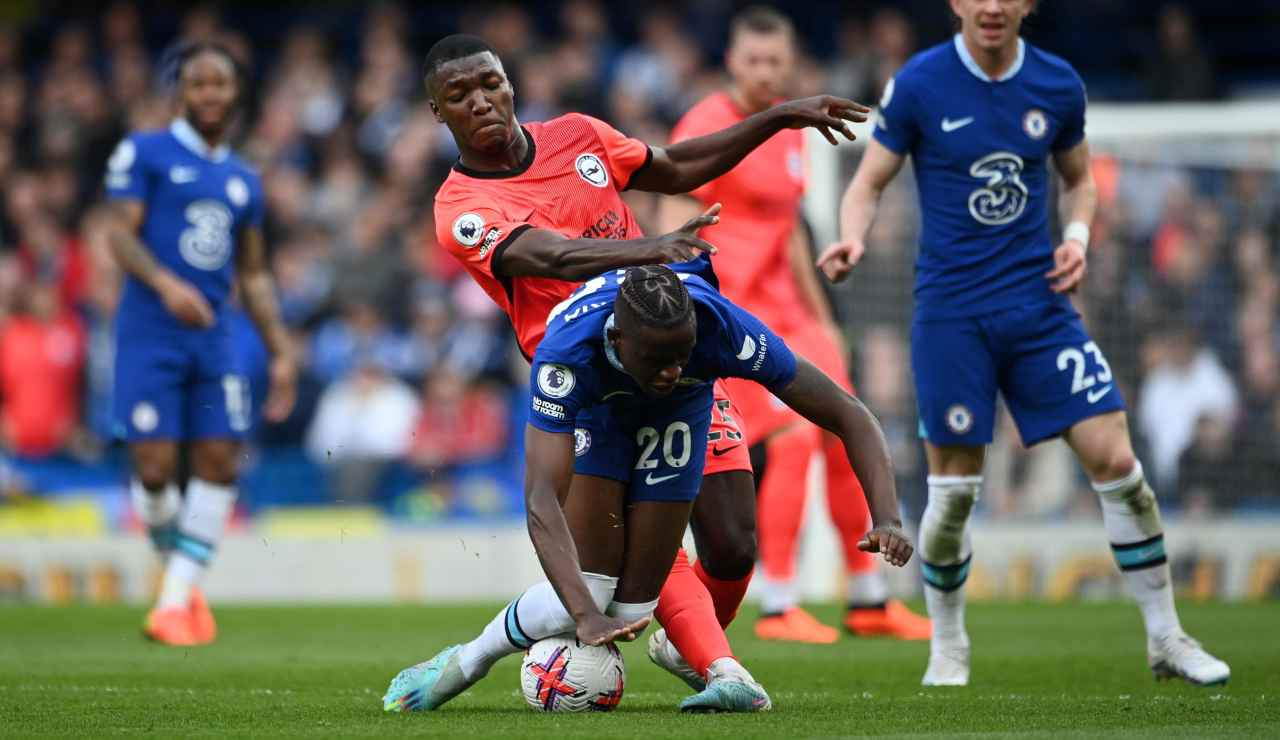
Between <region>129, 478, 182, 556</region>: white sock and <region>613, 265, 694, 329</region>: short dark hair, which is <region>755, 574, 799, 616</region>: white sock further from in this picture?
<region>613, 265, 694, 329</region>: short dark hair

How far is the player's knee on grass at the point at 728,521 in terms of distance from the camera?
617 centimetres

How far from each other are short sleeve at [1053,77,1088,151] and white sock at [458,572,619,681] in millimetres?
2468

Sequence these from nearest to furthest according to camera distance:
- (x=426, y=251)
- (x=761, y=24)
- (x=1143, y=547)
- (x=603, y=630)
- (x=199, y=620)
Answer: (x=603, y=630), (x=1143, y=547), (x=761, y=24), (x=199, y=620), (x=426, y=251)

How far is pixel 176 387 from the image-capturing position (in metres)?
9.18

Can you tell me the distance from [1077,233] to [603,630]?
2.65 metres

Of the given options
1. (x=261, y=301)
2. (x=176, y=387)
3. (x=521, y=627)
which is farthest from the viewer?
(x=261, y=301)

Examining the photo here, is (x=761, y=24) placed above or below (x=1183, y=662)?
above

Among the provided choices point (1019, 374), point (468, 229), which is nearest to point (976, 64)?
point (1019, 374)

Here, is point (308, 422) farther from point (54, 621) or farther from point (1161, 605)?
point (1161, 605)

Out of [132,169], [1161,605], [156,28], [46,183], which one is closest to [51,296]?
[46,183]

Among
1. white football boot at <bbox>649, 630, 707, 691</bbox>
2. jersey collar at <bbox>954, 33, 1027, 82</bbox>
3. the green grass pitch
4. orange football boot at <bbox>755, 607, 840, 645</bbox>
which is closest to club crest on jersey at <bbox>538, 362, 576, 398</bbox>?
the green grass pitch

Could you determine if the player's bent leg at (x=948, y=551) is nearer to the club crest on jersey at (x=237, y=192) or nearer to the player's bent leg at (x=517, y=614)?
the player's bent leg at (x=517, y=614)

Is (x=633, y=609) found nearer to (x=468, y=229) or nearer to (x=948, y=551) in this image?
(x=468, y=229)

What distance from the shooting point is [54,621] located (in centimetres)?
1070
